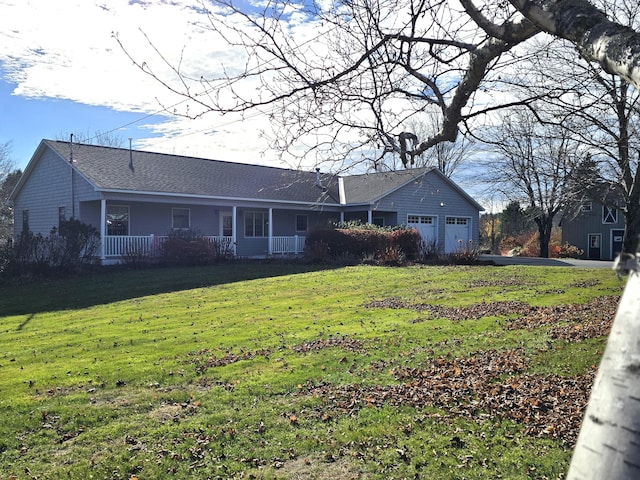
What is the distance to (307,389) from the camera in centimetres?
632

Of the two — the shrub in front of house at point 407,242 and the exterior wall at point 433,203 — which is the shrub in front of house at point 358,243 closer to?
the shrub in front of house at point 407,242

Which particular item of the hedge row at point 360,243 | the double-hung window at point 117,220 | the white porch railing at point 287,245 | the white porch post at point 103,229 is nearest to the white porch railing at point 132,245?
the white porch post at point 103,229

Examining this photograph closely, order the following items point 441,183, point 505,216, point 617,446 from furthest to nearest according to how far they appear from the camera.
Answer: point 505,216 < point 441,183 < point 617,446

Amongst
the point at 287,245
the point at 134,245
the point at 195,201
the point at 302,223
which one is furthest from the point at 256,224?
the point at 134,245

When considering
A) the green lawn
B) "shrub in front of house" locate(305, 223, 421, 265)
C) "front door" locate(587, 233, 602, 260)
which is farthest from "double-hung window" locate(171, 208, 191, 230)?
"front door" locate(587, 233, 602, 260)

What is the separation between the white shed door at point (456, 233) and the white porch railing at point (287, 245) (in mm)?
9961

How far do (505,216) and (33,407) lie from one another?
153ft

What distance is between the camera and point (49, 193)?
26141 mm

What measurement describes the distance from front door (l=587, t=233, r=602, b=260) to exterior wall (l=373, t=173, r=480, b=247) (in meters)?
11.8

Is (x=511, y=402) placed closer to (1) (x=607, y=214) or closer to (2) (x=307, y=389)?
(2) (x=307, y=389)

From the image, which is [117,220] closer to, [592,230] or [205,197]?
[205,197]

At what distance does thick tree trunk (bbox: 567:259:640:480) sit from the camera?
1.09 m

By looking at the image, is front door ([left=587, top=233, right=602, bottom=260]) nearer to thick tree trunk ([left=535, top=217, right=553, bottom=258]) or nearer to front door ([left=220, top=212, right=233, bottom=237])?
thick tree trunk ([left=535, top=217, right=553, bottom=258])

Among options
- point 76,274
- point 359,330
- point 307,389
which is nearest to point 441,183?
point 76,274
